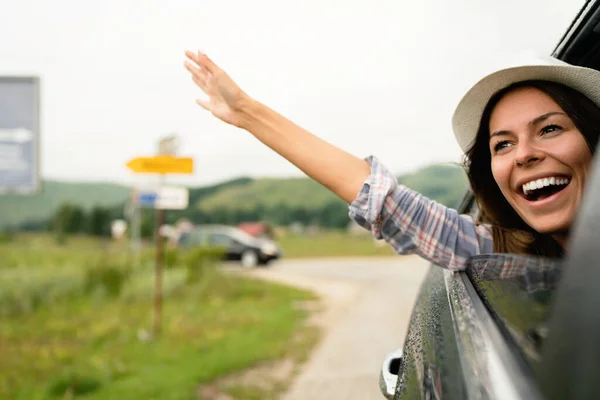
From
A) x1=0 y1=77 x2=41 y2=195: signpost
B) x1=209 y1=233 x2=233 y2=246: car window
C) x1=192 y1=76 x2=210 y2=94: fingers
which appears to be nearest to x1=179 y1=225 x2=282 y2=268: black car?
x1=209 y1=233 x2=233 y2=246: car window

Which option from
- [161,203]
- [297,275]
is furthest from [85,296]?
[297,275]

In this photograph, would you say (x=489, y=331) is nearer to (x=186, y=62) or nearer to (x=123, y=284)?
(x=186, y=62)

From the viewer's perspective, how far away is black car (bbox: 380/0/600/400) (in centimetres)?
54

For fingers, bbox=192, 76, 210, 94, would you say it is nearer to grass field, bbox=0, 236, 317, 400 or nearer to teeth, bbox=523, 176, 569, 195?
teeth, bbox=523, 176, 569, 195

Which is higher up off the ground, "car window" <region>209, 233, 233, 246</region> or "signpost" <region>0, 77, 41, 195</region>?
"signpost" <region>0, 77, 41, 195</region>

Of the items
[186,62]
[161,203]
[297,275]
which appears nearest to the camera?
[186,62]

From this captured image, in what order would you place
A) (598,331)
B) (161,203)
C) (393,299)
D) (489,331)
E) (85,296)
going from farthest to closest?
(393,299)
(85,296)
(161,203)
(489,331)
(598,331)

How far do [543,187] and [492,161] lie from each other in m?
0.19

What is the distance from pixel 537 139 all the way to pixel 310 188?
12344 centimetres

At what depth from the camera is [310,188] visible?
12488 centimetres

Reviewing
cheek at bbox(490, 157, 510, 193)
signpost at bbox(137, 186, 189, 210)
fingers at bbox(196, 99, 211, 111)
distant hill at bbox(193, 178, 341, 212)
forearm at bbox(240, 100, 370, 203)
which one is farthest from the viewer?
distant hill at bbox(193, 178, 341, 212)

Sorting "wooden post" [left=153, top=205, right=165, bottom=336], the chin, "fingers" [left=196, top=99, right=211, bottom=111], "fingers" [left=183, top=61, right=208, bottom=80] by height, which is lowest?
"wooden post" [left=153, top=205, right=165, bottom=336]

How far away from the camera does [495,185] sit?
184 centimetres

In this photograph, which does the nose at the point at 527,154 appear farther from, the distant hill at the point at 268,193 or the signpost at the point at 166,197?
the distant hill at the point at 268,193
